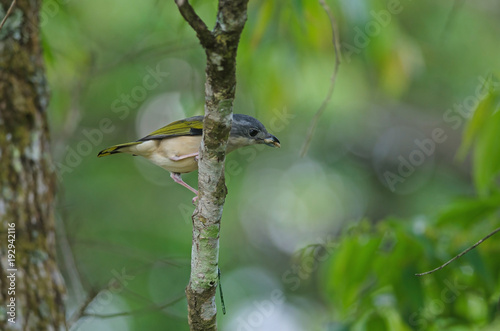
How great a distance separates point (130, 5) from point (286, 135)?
399cm

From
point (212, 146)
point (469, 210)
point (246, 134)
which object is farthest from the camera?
point (469, 210)

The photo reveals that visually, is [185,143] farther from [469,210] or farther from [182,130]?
[469,210]

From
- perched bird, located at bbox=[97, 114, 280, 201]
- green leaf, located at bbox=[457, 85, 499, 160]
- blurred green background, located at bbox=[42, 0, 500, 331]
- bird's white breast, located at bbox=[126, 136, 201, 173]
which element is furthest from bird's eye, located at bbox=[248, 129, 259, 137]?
green leaf, located at bbox=[457, 85, 499, 160]

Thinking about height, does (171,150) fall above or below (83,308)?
above

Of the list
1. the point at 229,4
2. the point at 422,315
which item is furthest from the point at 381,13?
the point at 229,4

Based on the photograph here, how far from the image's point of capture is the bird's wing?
3.62 metres

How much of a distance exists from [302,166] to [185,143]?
25.6 feet

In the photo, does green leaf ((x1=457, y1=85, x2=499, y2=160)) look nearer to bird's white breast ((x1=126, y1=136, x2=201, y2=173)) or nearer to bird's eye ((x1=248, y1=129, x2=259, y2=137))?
bird's eye ((x1=248, y1=129, x2=259, y2=137))

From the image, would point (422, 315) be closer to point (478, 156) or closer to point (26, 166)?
point (478, 156)

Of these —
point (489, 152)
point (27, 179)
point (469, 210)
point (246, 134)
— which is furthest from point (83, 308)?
point (489, 152)

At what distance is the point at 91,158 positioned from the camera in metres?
9.28

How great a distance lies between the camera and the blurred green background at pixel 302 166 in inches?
154

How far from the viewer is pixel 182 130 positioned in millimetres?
3686

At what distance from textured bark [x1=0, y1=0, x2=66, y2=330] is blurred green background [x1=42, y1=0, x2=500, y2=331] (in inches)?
13.0
